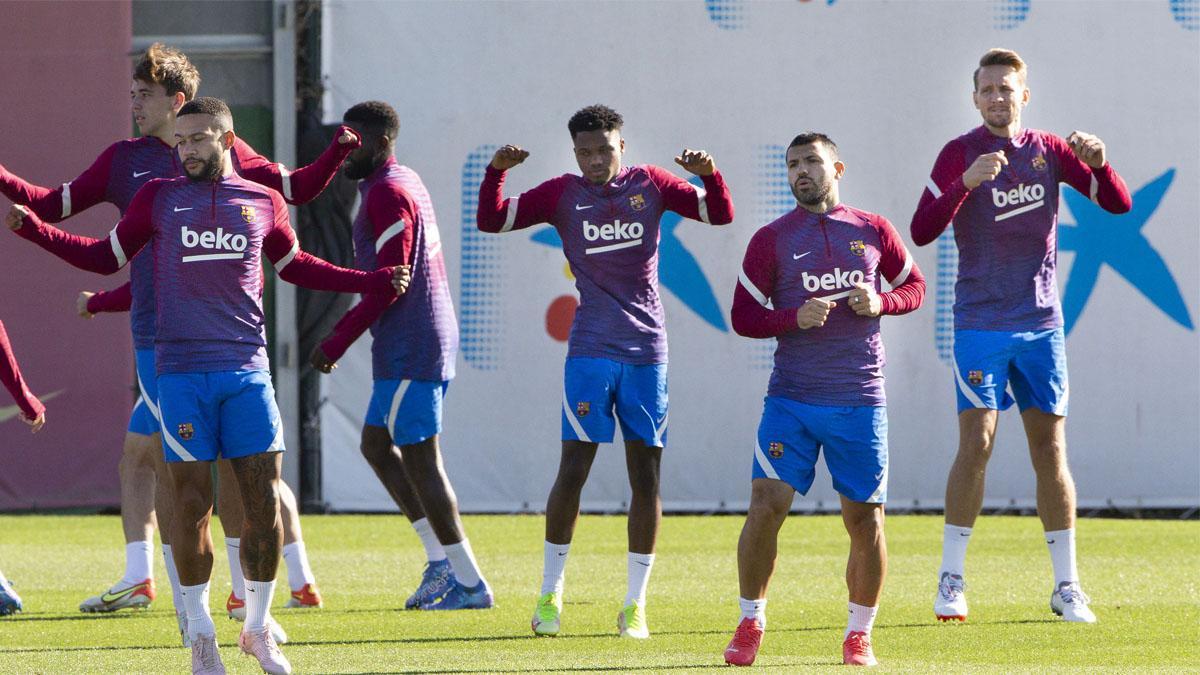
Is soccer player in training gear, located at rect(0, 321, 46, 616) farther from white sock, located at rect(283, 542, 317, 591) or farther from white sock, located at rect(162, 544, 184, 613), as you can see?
white sock, located at rect(283, 542, 317, 591)

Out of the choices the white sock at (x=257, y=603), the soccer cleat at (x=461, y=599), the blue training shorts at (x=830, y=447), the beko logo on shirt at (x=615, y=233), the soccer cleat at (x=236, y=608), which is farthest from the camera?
the soccer cleat at (x=461, y=599)

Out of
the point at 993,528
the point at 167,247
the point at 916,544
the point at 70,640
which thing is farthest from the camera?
the point at 993,528

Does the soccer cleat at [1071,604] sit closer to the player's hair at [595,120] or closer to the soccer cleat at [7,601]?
the player's hair at [595,120]

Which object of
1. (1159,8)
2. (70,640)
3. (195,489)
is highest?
(1159,8)

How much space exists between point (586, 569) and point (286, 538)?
7.00ft

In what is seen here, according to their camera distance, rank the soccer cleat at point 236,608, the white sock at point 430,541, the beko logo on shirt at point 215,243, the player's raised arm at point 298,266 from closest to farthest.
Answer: the beko logo on shirt at point 215,243, the player's raised arm at point 298,266, the soccer cleat at point 236,608, the white sock at point 430,541

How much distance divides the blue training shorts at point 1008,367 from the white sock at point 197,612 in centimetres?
315

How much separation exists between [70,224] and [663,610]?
6910 mm

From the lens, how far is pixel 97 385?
504 inches

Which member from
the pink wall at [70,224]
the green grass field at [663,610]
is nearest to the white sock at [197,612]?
the green grass field at [663,610]

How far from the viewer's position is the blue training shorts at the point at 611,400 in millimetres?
6508

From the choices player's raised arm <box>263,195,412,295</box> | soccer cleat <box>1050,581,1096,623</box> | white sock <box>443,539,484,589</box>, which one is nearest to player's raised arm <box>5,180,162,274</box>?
player's raised arm <box>263,195,412,295</box>

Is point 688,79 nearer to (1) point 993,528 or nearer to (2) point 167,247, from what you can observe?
(1) point 993,528

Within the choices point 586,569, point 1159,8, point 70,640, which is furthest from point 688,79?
point 70,640
